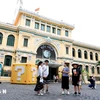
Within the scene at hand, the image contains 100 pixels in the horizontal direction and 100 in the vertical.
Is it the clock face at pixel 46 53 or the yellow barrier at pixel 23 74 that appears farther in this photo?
the clock face at pixel 46 53

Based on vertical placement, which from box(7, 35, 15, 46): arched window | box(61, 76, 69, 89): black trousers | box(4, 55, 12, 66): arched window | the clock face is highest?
box(7, 35, 15, 46): arched window

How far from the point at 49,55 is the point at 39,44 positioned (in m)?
2.91

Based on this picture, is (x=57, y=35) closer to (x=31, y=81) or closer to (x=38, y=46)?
(x=38, y=46)

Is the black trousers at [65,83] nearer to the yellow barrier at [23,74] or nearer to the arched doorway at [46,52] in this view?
the yellow barrier at [23,74]

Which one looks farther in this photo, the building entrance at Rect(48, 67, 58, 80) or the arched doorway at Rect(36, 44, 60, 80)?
the building entrance at Rect(48, 67, 58, 80)

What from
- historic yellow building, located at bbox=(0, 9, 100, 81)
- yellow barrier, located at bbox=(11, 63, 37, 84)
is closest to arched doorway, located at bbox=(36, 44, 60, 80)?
historic yellow building, located at bbox=(0, 9, 100, 81)

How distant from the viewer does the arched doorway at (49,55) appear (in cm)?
2234

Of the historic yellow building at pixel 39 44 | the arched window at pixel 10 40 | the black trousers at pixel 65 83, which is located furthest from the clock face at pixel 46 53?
the black trousers at pixel 65 83

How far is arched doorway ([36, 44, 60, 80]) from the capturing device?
22.3m

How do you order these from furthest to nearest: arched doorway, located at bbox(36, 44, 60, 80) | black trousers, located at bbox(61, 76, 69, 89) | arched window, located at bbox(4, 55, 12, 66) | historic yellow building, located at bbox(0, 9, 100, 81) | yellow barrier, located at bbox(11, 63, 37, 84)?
arched doorway, located at bbox(36, 44, 60, 80)
historic yellow building, located at bbox(0, 9, 100, 81)
arched window, located at bbox(4, 55, 12, 66)
yellow barrier, located at bbox(11, 63, 37, 84)
black trousers, located at bbox(61, 76, 69, 89)

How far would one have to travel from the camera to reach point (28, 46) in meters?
21.0

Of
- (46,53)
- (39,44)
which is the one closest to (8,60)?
(39,44)

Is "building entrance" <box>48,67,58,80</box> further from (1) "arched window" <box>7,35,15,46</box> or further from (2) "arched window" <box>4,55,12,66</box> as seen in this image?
(1) "arched window" <box>7,35,15,46</box>

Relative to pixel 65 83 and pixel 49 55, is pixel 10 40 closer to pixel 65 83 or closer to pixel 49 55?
pixel 49 55
